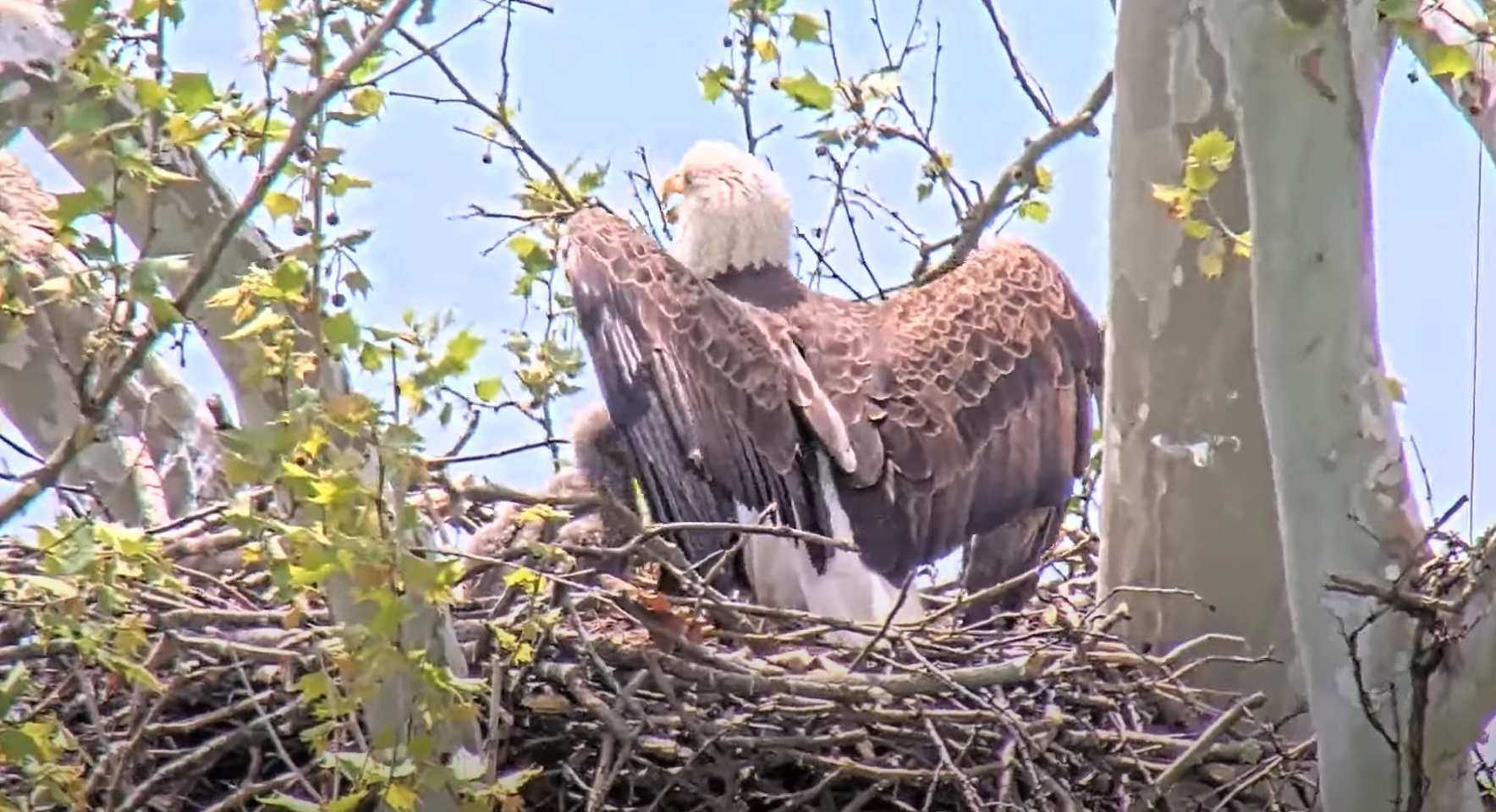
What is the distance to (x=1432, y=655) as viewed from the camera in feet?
10.2

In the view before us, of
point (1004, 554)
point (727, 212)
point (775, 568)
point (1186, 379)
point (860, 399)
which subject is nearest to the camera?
point (1186, 379)

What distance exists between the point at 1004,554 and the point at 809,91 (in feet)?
3.90

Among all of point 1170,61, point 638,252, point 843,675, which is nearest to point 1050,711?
point 843,675

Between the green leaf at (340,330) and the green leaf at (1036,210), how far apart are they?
10.2 feet

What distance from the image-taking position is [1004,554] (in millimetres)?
5273

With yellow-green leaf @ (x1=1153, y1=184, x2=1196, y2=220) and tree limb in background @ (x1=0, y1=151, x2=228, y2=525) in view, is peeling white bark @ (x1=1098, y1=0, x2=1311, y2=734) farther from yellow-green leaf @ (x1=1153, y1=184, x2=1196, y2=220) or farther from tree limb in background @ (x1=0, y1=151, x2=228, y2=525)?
tree limb in background @ (x1=0, y1=151, x2=228, y2=525)

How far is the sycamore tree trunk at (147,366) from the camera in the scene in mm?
3222

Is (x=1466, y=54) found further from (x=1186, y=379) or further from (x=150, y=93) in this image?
(x=150, y=93)

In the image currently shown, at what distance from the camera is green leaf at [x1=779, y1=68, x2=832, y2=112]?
4996 mm

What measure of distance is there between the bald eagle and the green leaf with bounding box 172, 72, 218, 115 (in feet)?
6.61

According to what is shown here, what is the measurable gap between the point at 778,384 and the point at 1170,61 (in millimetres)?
1228

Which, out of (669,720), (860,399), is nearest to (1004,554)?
(860,399)

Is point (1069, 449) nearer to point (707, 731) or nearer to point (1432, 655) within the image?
point (707, 731)

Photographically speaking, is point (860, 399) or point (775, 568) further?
point (860, 399)
